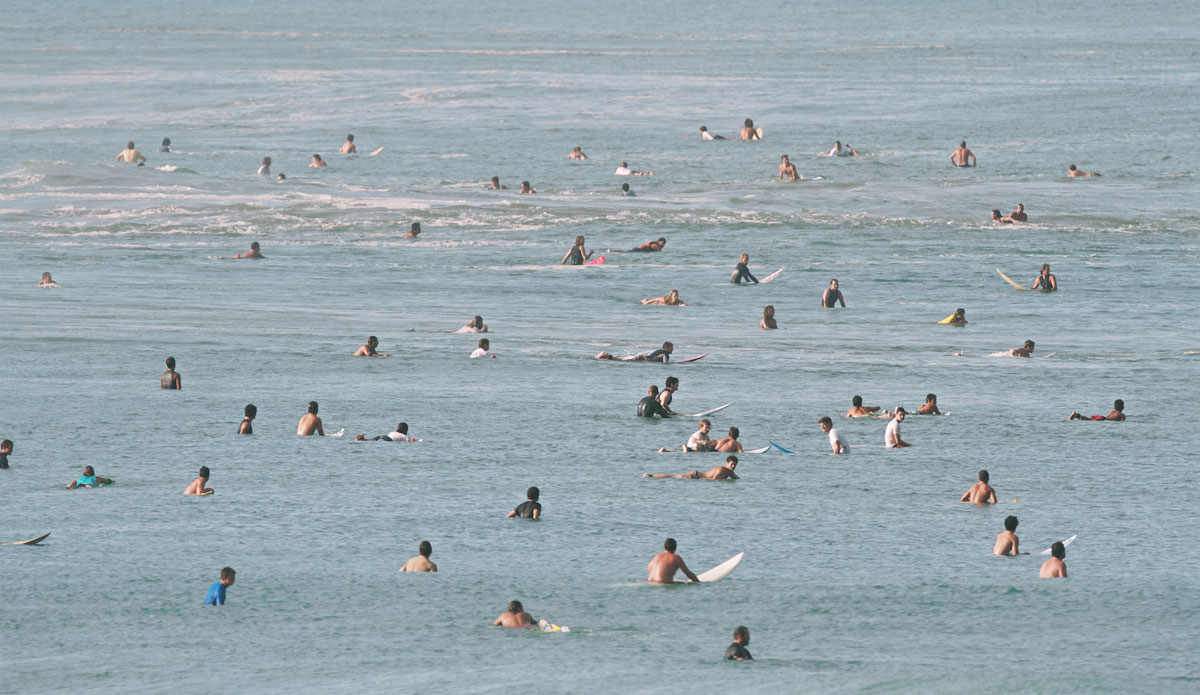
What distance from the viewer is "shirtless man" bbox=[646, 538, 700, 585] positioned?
24359 millimetres

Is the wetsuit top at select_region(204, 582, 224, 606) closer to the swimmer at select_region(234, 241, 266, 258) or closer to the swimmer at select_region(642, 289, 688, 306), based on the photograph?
the swimmer at select_region(642, 289, 688, 306)

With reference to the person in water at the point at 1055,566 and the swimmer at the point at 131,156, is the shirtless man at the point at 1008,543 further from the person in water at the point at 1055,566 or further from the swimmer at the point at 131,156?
the swimmer at the point at 131,156

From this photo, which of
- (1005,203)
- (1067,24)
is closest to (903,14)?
(1067,24)

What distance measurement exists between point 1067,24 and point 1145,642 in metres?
135

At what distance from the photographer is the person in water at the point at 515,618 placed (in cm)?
2270

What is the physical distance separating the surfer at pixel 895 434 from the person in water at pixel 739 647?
11179 mm

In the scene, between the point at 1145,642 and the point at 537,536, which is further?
the point at 537,536

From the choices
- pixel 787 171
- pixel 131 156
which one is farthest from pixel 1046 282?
pixel 131 156

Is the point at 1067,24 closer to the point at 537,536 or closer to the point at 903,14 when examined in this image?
the point at 903,14

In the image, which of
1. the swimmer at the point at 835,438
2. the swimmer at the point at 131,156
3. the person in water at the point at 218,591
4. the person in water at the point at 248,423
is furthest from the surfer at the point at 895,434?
the swimmer at the point at 131,156

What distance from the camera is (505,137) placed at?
84.1 m

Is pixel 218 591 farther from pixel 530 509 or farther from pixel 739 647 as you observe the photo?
pixel 739 647

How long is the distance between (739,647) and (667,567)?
3347mm

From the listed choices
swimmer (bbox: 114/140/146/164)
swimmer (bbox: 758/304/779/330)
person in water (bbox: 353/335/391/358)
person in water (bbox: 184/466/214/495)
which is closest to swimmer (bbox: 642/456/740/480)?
person in water (bbox: 184/466/214/495)
